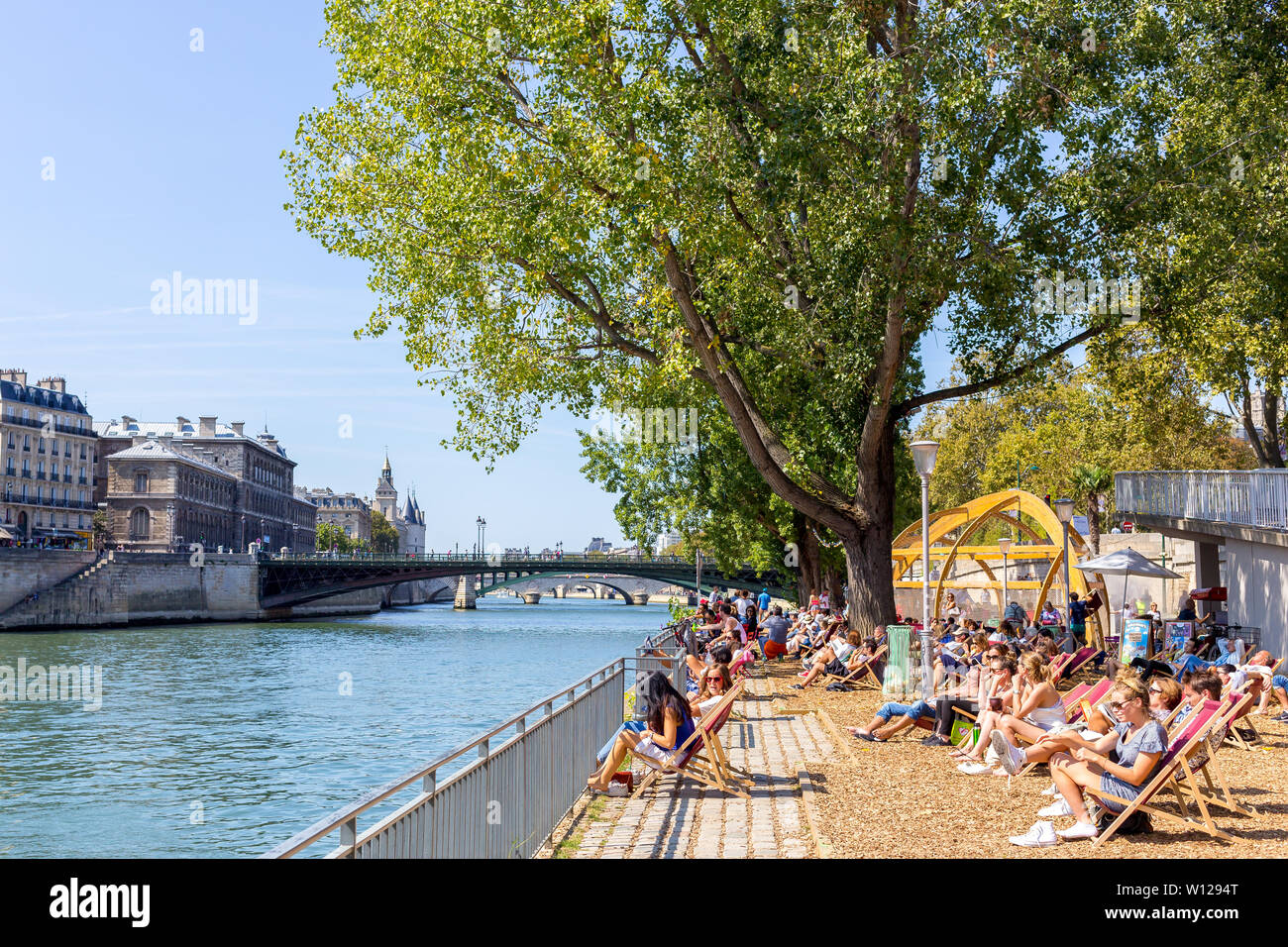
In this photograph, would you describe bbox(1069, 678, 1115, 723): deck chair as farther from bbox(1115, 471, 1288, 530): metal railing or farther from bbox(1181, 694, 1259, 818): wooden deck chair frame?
bbox(1115, 471, 1288, 530): metal railing

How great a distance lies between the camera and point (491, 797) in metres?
6.93

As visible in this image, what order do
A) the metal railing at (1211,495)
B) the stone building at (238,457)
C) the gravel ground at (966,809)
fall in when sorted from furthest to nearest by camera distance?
1. the stone building at (238,457)
2. the metal railing at (1211,495)
3. the gravel ground at (966,809)

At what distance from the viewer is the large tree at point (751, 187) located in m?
16.3

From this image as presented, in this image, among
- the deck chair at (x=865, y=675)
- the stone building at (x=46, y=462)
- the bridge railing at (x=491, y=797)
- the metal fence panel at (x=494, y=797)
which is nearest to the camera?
the bridge railing at (x=491, y=797)

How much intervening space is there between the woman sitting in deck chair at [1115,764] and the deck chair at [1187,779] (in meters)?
0.07

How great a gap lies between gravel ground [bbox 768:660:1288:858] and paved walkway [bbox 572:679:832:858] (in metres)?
0.28

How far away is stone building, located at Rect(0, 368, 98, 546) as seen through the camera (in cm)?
9775

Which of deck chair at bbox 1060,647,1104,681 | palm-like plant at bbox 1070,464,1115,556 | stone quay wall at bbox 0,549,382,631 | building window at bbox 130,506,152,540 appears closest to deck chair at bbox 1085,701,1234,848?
deck chair at bbox 1060,647,1104,681

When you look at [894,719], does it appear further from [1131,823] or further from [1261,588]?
[1261,588]

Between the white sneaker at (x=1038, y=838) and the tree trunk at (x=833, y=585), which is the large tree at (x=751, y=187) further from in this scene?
the tree trunk at (x=833, y=585)

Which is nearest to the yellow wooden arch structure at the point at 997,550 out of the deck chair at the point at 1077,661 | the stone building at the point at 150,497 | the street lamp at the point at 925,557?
the deck chair at the point at 1077,661

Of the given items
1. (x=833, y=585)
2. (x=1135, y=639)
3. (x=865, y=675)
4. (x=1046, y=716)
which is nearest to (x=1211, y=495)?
(x=1135, y=639)

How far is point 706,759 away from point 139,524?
110 metres
